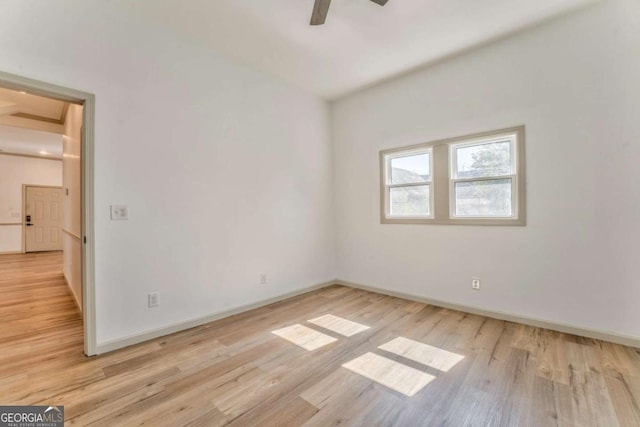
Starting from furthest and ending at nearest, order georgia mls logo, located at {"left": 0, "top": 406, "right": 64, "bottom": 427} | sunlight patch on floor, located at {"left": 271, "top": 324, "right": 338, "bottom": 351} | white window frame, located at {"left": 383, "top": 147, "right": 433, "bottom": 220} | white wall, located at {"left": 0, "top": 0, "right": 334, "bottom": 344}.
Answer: white window frame, located at {"left": 383, "top": 147, "right": 433, "bottom": 220}
sunlight patch on floor, located at {"left": 271, "top": 324, "right": 338, "bottom": 351}
white wall, located at {"left": 0, "top": 0, "right": 334, "bottom": 344}
georgia mls logo, located at {"left": 0, "top": 406, "right": 64, "bottom": 427}

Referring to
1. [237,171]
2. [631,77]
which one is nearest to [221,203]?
[237,171]

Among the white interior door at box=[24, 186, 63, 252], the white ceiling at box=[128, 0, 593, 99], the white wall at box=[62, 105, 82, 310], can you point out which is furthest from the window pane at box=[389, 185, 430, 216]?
the white interior door at box=[24, 186, 63, 252]

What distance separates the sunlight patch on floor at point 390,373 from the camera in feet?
6.20

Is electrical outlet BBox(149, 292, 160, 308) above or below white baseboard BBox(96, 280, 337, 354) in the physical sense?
above

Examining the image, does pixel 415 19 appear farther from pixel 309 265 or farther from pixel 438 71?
pixel 309 265

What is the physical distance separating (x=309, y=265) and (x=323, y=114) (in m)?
2.50

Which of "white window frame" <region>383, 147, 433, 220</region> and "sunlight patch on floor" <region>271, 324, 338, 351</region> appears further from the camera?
"white window frame" <region>383, 147, 433, 220</region>

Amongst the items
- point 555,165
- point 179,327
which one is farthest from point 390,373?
point 555,165

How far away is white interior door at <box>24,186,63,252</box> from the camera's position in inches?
316

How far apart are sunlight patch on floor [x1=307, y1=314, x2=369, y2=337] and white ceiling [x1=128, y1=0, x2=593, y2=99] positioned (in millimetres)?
3074

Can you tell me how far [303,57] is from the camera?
3301 millimetres

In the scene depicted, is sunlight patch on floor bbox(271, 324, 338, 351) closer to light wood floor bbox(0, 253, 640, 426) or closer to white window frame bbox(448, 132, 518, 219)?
light wood floor bbox(0, 253, 640, 426)

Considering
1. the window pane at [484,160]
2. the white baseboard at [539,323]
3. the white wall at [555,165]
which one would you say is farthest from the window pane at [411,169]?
the white baseboard at [539,323]

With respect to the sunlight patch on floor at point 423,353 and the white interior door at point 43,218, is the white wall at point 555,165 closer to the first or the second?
the sunlight patch on floor at point 423,353
